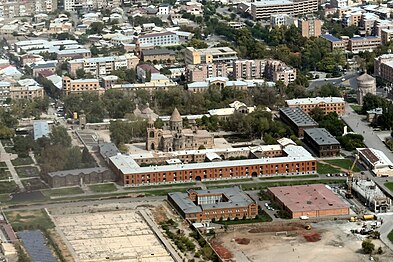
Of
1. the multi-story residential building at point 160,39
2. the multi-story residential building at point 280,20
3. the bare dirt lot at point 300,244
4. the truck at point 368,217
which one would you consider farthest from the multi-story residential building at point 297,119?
the multi-story residential building at point 280,20

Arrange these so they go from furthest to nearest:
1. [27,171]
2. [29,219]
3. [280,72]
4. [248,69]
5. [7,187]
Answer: [248,69] < [280,72] < [27,171] < [7,187] < [29,219]

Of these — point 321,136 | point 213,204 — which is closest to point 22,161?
point 213,204

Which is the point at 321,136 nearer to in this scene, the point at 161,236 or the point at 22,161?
the point at 22,161

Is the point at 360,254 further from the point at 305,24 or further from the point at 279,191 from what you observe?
the point at 305,24

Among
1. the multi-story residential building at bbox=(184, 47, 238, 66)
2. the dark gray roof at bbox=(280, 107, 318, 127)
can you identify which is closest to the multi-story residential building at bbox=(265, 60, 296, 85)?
the multi-story residential building at bbox=(184, 47, 238, 66)

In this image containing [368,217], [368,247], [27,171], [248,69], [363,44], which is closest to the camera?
[368,247]

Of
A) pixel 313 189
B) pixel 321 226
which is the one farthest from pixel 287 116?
pixel 321 226

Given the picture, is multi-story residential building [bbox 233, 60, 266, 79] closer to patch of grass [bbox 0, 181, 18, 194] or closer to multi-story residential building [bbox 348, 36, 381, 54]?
multi-story residential building [bbox 348, 36, 381, 54]
